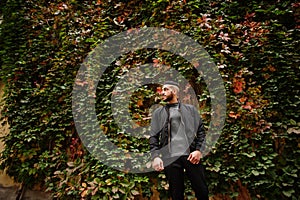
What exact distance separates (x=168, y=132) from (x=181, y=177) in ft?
1.34

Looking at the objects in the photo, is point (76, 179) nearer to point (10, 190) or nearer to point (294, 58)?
point (10, 190)

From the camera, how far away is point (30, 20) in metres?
4.96

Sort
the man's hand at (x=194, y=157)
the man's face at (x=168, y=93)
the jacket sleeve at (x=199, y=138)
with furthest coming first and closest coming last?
the man's face at (x=168, y=93)
the jacket sleeve at (x=199, y=138)
the man's hand at (x=194, y=157)

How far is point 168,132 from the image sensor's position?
240 centimetres

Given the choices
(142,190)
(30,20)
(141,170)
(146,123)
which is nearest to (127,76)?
(146,123)

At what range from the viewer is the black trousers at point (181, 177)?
7.38 ft

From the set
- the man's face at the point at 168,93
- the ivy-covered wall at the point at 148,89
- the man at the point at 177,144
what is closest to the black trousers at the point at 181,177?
the man at the point at 177,144

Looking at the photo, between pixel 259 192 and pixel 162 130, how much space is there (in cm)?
158

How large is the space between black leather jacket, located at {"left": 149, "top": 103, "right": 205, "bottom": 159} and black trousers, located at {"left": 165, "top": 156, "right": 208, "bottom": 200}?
0.13m

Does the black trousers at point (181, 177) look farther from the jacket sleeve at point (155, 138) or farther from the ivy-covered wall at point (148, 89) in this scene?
the ivy-covered wall at point (148, 89)

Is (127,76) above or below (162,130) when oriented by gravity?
above

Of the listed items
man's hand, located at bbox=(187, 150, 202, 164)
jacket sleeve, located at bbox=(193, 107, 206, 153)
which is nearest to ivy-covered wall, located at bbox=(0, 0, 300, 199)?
jacket sleeve, located at bbox=(193, 107, 206, 153)

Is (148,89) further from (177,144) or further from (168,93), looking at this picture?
(177,144)

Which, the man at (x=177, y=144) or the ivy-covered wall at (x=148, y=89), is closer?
the man at (x=177, y=144)
